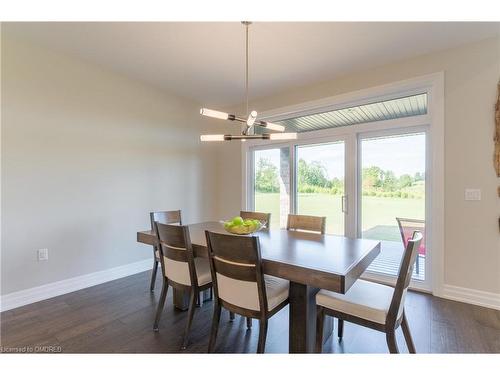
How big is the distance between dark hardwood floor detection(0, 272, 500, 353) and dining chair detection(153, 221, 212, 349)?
0.70 feet

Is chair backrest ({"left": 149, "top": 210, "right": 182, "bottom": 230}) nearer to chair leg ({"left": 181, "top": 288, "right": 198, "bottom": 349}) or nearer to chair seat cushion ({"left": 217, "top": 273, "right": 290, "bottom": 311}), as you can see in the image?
chair leg ({"left": 181, "top": 288, "right": 198, "bottom": 349})

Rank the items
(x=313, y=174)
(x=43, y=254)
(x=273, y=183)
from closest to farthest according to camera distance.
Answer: (x=43, y=254)
(x=313, y=174)
(x=273, y=183)

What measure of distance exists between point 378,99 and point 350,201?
1.31 meters

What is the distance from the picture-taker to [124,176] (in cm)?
338

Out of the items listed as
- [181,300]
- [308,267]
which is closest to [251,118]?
[308,267]

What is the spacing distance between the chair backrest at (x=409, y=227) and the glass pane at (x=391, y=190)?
0.05ft

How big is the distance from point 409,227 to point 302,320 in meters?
2.07

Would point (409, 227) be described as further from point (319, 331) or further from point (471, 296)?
point (319, 331)

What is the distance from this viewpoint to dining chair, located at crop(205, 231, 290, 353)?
1.50 meters

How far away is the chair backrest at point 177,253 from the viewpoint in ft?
6.04

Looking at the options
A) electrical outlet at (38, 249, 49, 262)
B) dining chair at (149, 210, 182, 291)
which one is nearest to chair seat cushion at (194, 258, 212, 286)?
dining chair at (149, 210, 182, 291)

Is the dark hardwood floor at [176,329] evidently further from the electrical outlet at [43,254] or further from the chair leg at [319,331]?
the electrical outlet at [43,254]

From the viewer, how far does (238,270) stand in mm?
1555
